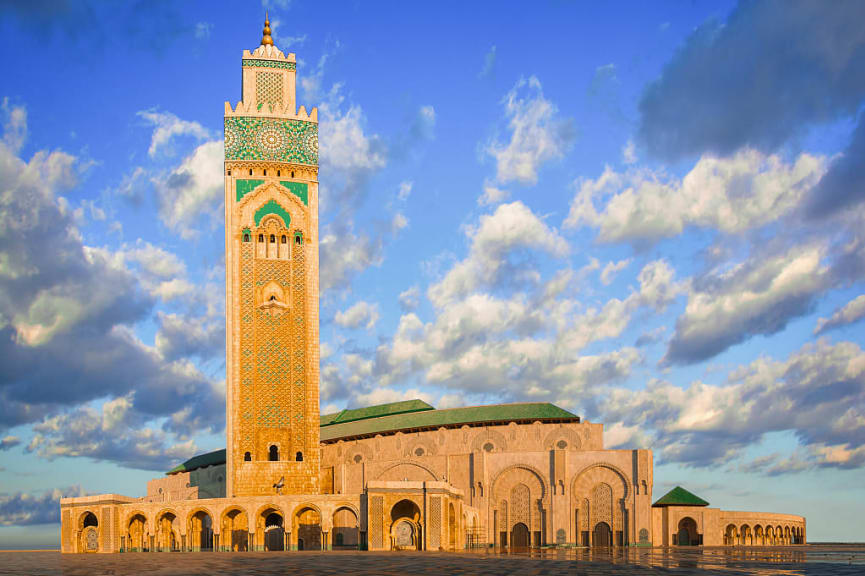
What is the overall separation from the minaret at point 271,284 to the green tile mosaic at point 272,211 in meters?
0.06

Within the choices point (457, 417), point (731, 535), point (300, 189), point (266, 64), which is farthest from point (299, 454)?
point (731, 535)

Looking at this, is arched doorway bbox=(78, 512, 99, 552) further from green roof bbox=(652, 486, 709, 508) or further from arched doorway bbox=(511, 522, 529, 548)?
green roof bbox=(652, 486, 709, 508)

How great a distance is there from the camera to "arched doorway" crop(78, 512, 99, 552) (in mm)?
47406

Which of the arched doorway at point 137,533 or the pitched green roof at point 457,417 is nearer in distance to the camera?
the arched doorway at point 137,533

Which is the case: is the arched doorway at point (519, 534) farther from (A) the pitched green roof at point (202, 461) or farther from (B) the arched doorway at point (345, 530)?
(A) the pitched green roof at point (202, 461)

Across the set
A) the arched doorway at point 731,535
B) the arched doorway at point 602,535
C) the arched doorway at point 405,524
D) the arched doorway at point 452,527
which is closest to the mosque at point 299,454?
the arched doorway at point 602,535

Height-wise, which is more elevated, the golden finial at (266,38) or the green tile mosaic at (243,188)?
the golden finial at (266,38)

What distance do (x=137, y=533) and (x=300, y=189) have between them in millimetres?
22012

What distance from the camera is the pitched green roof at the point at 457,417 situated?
57812 mm

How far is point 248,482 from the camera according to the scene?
51.1 metres

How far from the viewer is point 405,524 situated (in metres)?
44.2

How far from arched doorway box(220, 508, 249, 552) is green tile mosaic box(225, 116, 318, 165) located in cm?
2116

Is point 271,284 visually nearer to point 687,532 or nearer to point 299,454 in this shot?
point 299,454

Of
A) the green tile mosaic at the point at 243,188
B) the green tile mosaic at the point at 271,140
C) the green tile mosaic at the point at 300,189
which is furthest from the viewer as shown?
the green tile mosaic at the point at 300,189
